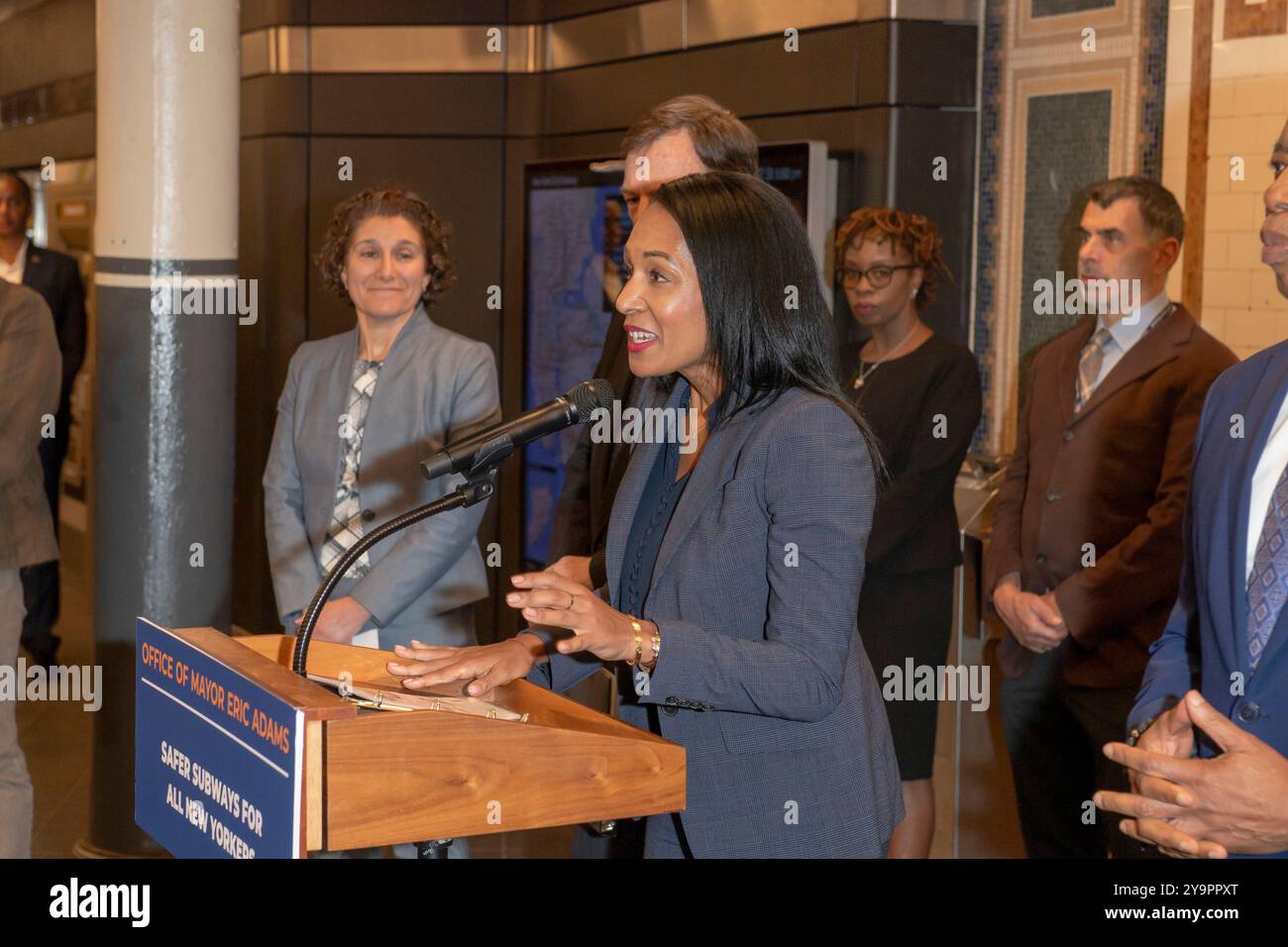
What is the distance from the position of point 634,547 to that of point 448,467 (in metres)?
0.38

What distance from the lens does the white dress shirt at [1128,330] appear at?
138 inches

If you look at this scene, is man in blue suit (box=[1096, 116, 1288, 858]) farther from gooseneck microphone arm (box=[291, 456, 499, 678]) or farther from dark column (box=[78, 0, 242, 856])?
dark column (box=[78, 0, 242, 856])

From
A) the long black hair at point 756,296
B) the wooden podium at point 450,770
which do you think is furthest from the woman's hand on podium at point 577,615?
the long black hair at point 756,296

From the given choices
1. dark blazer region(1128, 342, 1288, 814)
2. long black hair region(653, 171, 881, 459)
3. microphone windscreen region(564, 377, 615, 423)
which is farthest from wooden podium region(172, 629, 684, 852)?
dark blazer region(1128, 342, 1288, 814)

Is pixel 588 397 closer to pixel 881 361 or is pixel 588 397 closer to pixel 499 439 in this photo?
pixel 499 439

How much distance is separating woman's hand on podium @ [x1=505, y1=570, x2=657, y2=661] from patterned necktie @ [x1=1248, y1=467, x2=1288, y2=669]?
2.55 feet

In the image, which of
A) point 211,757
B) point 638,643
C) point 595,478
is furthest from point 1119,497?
point 211,757

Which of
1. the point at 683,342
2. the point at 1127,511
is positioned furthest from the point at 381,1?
the point at 683,342

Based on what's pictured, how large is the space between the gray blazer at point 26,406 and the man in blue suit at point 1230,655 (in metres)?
2.68

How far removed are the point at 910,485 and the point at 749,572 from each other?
1.88 meters

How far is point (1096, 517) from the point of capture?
3424 millimetres

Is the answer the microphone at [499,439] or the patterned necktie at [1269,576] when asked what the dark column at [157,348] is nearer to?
the microphone at [499,439]

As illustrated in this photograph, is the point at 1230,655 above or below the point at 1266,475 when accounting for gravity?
below
